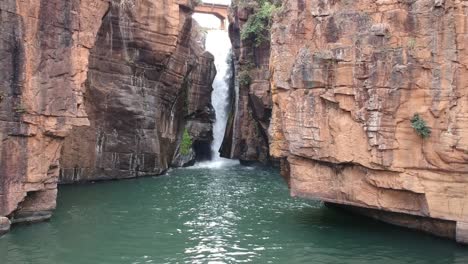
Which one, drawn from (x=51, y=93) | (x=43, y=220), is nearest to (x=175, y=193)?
(x=43, y=220)

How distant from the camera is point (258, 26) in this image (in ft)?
106

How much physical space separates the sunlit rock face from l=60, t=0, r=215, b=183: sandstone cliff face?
9575mm

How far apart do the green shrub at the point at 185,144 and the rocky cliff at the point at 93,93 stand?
1.26 feet

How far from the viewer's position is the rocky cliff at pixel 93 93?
1452 cm

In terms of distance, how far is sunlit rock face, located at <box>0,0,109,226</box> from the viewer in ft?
47.0

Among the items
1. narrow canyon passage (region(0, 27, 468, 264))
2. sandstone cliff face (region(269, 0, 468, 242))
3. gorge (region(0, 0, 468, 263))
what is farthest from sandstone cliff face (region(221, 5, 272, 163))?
sandstone cliff face (region(269, 0, 468, 242))

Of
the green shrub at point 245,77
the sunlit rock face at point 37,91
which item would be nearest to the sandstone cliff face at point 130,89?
the green shrub at point 245,77

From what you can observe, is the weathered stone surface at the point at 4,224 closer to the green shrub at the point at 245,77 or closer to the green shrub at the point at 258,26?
the green shrub at the point at 258,26

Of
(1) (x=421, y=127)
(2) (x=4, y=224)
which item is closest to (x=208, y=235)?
(2) (x=4, y=224)

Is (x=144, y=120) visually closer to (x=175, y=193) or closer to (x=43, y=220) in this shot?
(x=175, y=193)

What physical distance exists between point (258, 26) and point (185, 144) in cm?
944

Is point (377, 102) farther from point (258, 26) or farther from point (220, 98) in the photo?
point (220, 98)

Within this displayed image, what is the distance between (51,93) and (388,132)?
993 centimetres

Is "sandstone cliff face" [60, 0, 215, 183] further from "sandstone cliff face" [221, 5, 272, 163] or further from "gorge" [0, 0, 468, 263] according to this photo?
"gorge" [0, 0, 468, 263]
